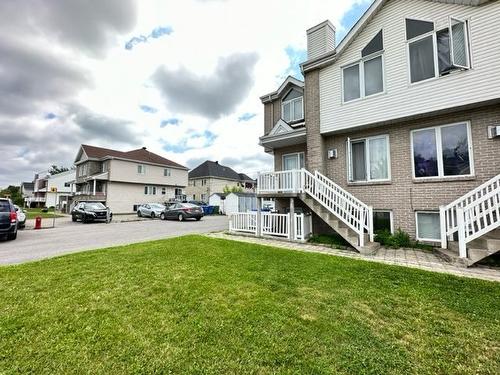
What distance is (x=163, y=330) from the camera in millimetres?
2938

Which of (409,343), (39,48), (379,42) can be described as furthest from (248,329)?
(39,48)

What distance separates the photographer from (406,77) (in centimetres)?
823

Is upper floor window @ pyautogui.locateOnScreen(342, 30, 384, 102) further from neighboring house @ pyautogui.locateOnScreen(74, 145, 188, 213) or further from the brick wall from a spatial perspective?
neighboring house @ pyautogui.locateOnScreen(74, 145, 188, 213)

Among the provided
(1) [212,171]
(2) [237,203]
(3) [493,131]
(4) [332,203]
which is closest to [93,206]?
(2) [237,203]

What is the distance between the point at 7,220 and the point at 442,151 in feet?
58.0

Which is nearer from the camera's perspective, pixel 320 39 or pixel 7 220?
pixel 7 220

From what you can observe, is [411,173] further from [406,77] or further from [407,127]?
[406,77]

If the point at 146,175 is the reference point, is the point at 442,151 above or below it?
below

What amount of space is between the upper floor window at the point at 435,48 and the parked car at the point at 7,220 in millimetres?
17427

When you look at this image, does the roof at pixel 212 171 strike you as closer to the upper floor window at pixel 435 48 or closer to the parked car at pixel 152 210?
the parked car at pixel 152 210

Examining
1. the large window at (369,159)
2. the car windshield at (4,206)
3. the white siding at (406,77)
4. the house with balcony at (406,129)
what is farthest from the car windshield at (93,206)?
the large window at (369,159)

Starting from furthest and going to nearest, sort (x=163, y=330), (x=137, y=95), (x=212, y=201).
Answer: (x=212, y=201)
(x=137, y=95)
(x=163, y=330)

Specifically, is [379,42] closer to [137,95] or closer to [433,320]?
[433,320]

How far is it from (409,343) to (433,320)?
82 centimetres
